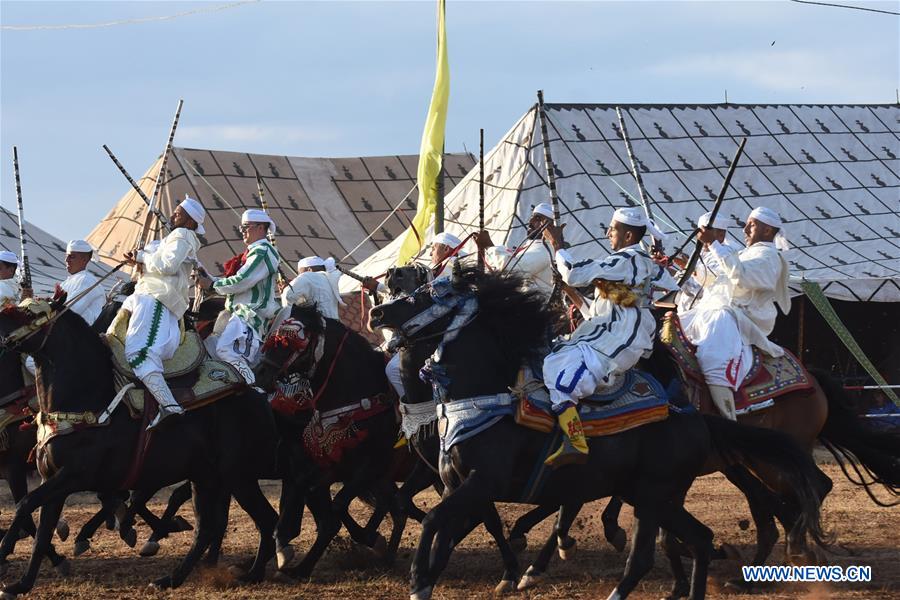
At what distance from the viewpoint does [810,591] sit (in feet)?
28.3

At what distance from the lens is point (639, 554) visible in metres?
7.93

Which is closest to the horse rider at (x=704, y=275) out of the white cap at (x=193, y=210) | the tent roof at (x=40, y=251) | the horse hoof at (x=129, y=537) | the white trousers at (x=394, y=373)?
the white trousers at (x=394, y=373)

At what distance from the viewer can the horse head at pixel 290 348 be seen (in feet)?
31.7

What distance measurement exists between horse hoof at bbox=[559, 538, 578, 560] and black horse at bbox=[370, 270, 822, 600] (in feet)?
7.10

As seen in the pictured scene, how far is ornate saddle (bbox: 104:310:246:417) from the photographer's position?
9.30 meters

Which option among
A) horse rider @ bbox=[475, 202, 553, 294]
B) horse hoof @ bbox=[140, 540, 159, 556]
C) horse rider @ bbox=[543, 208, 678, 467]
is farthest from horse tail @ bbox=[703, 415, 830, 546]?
horse hoof @ bbox=[140, 540, 159, 556]

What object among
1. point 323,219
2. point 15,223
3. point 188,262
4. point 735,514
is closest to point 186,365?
point 188,262

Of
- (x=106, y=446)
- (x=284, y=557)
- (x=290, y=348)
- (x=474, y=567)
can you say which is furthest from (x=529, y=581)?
(x=106, y=446)

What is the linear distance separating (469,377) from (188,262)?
2.92m

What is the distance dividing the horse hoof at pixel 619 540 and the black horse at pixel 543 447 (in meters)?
2.54

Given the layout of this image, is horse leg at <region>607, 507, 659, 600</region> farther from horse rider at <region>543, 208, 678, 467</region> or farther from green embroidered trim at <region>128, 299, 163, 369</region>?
green embroidered trim at <region>128, 299, 163, 369</region>

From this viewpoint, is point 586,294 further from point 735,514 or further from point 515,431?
point 735,514

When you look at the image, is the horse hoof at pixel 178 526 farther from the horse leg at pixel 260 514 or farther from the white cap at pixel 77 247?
the white cap at pixel 77 247

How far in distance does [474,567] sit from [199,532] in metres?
2.06
